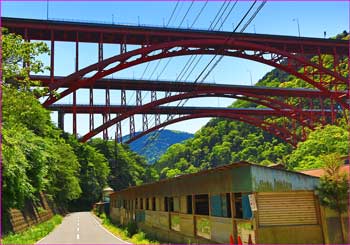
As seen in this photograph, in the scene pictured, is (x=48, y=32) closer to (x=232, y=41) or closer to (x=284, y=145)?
(x=232, y=41)

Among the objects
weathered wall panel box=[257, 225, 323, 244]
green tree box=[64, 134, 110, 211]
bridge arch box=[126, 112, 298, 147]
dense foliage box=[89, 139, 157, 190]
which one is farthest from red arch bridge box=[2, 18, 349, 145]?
dense foliage box=[89, 139, 157, 190]

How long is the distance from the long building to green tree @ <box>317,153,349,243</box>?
64cm

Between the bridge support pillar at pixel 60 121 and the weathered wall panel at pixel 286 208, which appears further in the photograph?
the bridge support pillar at pixel 60 121

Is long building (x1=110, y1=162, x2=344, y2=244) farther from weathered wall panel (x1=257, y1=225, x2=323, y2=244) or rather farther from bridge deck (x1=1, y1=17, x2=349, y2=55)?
bridge deck (x1=1, y1=17, x2=349, y2=55)

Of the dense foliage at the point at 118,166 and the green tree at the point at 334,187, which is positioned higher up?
the dense foliage at the point at 118,166

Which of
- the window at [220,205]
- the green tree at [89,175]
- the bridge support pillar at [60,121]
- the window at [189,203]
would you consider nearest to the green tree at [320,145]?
the window at [189,203]

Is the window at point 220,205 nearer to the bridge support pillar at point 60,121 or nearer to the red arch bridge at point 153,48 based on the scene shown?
the red arch bridge at point 153,48

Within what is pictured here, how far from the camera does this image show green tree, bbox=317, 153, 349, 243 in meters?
9.21

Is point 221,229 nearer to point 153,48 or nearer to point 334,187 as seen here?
point 334,187

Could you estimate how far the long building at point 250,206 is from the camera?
9.81m

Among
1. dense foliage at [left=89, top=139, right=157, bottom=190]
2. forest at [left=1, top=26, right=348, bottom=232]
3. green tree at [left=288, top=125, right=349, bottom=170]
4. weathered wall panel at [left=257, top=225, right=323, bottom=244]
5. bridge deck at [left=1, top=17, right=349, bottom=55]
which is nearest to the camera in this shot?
weathered wall panel at [left=257, top=225, right=323, bottom=244]

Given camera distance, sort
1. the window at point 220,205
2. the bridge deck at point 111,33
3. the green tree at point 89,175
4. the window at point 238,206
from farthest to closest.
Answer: the green tree at point 89,175, the bridge deck at point 111,33, the window at point 220,205, the window at point 238,206

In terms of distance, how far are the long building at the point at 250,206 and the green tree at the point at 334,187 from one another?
64 cm

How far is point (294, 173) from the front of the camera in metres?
10.1
